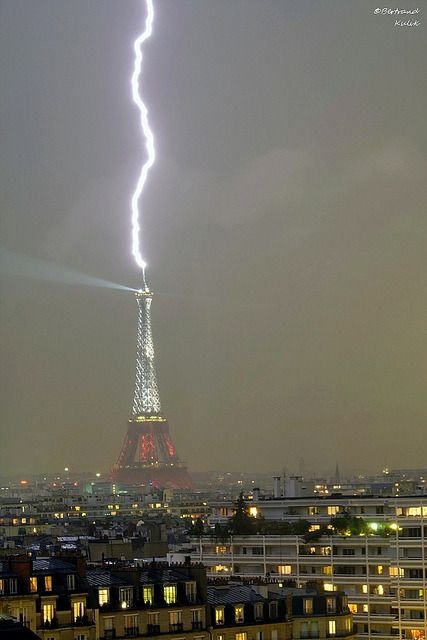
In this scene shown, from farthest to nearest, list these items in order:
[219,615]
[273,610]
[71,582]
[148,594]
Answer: [273,610] → [219,615] → [148,594] → [71,582]

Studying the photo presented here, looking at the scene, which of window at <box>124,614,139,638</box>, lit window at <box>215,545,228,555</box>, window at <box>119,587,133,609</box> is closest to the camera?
window at <box>124,614,139,638</box>

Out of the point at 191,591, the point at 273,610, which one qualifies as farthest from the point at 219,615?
the point at 273,610

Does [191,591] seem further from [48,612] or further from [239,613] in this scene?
[48,612]

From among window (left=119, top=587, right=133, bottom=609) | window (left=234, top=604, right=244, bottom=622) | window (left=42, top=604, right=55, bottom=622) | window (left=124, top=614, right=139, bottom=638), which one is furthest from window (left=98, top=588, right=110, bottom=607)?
window (left=234, top=604, right=244, bottom=622)

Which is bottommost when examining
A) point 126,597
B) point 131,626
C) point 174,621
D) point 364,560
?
point 131,626

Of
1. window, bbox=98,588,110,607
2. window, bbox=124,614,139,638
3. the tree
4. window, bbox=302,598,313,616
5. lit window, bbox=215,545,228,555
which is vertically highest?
the tree

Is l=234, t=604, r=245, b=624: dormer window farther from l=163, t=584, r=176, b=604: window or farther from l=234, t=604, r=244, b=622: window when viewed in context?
l=163, t=584, r=176, b=604: window
